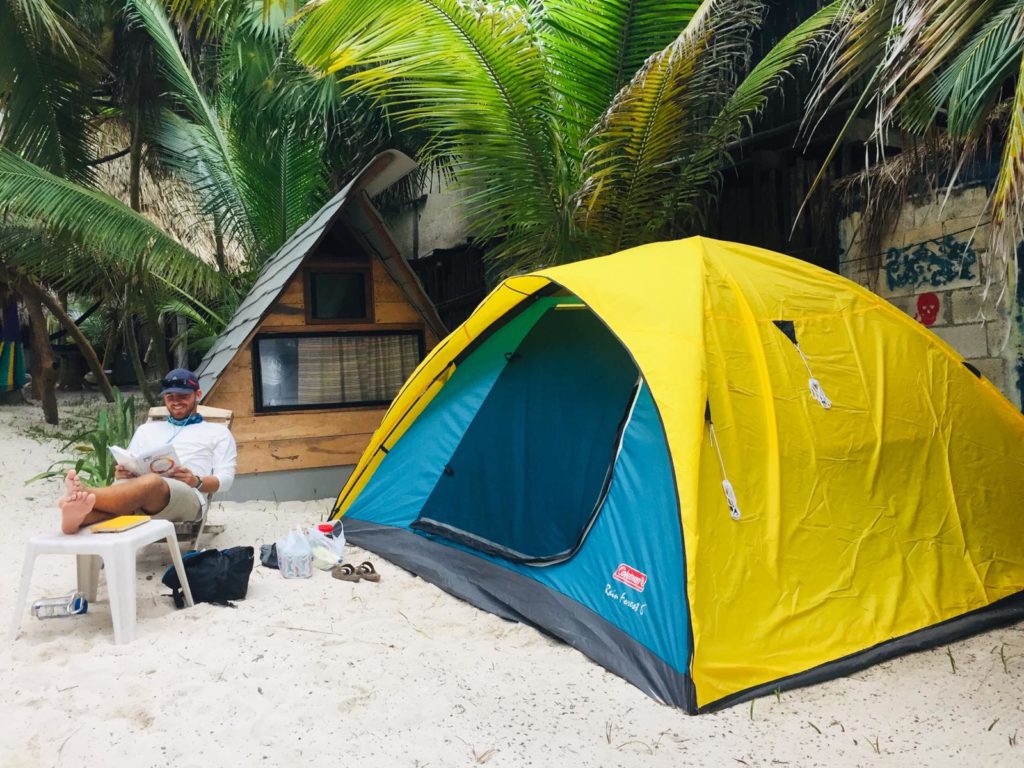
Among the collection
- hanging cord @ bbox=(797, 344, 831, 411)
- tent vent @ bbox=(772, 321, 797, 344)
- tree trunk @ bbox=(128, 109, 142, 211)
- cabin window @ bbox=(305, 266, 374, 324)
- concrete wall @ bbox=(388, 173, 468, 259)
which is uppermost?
tree trunk @ bbox=(128, 109, 142, 211)

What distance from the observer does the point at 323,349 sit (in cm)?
626

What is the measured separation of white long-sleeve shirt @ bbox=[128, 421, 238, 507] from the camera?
14.0ft

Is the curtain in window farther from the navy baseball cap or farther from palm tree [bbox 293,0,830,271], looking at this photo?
the navy baseball cap

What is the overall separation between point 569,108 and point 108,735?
401 centimetres

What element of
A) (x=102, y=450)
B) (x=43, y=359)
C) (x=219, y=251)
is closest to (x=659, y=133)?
(x=102, y=450)

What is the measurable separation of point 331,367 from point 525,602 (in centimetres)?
322

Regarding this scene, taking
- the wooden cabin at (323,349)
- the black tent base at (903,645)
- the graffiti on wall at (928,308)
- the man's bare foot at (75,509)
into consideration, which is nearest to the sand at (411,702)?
the black tent base at (903,645)

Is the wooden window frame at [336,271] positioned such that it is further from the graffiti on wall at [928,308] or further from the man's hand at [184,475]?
the graffiti on wall at [928,308]

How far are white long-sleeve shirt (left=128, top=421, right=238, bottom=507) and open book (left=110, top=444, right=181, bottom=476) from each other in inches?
8.7

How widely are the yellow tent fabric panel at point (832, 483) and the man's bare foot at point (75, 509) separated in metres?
2.30

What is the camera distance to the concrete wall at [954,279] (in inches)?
180

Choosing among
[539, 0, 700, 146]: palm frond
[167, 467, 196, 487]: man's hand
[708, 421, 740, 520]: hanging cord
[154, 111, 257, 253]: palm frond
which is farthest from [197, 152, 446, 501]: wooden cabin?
[708, 421, 740, 520]: hanging cord

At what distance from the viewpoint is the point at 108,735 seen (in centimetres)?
254

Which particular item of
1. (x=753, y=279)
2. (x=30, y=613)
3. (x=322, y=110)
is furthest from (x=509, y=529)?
(x=322, y=110)
